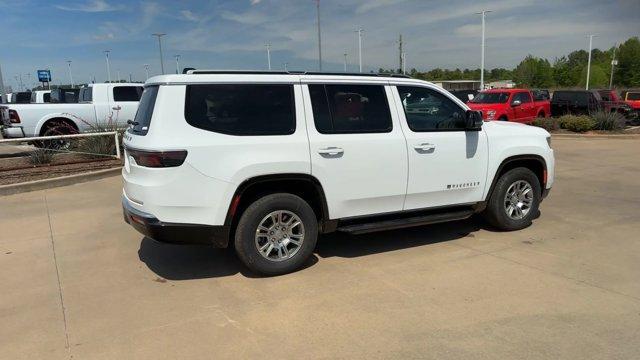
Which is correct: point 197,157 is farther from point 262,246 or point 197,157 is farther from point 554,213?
point 554,213

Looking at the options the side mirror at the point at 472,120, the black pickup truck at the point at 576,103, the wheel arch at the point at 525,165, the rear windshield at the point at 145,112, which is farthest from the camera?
the black pickup truck at the point at 576,103

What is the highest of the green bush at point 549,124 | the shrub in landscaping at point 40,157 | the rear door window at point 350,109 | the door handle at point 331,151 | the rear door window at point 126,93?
the rear door window at point 126,93

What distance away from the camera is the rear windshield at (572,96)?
20953 millimetres

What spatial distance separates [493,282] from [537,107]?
17.4 m

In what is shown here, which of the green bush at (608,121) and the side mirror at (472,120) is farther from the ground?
the side mirror at (472,120)

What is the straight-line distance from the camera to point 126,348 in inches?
141

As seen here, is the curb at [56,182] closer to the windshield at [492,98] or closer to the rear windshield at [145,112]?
the rear windshield at [145,112]

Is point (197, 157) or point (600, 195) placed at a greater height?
point (197, 157)

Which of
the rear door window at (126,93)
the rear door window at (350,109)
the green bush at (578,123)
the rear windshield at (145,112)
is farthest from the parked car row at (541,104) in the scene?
the rear windshield at (145,112)

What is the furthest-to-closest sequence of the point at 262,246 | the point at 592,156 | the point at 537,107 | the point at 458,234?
the point at 537,107, the point at 592,156, the point at 458,234, the point at 262,246

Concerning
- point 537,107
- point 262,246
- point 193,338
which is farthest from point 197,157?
point 537,107

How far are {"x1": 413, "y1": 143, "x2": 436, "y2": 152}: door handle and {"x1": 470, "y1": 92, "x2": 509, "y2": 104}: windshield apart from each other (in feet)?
47.9

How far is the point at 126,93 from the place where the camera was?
49.6ft

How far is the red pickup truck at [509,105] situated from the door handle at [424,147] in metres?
13.2
